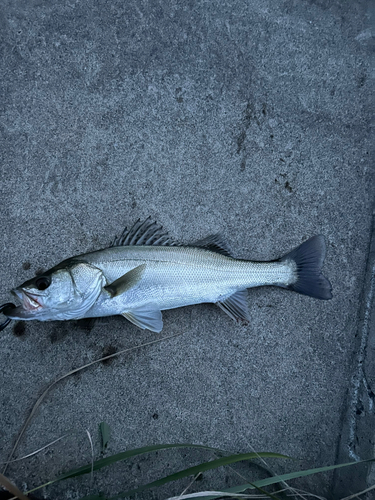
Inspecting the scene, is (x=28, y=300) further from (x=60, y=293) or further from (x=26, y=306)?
(x=60, y=293)

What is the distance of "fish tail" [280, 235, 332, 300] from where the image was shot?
8.37 feet

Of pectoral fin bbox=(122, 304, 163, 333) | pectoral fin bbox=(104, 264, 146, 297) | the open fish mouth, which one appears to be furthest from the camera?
pectoral fin bbox=(122, 304, 163, 333)

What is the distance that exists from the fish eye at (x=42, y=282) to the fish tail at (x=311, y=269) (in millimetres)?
1580

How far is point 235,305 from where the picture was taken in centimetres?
261

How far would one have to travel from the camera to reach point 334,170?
2.92m

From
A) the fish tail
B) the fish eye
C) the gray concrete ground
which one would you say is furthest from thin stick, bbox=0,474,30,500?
the fish tail

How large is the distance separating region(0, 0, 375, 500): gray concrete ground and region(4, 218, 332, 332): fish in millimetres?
236

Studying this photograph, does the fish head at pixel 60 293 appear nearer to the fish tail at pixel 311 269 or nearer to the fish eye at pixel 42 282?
the fish eye at pixel 42 282

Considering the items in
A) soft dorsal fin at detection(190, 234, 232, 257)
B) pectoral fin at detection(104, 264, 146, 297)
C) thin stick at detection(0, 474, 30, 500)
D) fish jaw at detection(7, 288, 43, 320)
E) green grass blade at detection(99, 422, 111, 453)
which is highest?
soft dorsal fin at detection(190, 234, 232, 257)

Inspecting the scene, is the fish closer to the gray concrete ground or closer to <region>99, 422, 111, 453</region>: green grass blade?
the gray concrete ground

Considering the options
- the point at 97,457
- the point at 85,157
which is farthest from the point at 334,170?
the point at 97,457

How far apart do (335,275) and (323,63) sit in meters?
1.74

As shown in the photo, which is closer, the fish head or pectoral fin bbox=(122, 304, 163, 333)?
the fish head

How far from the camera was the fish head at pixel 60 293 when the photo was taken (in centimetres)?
225
